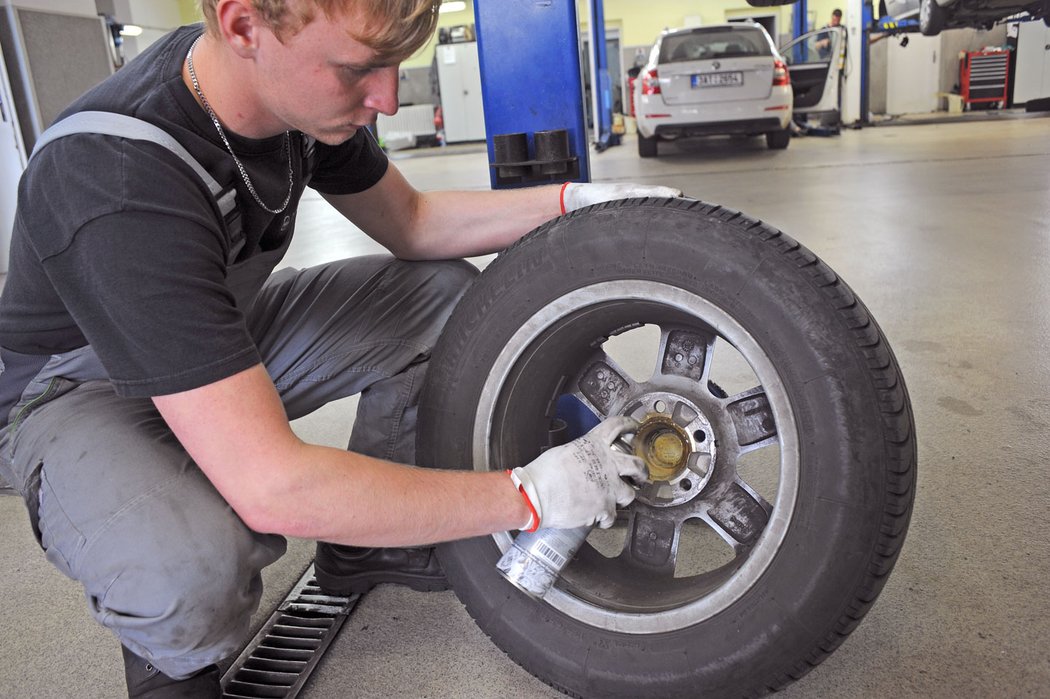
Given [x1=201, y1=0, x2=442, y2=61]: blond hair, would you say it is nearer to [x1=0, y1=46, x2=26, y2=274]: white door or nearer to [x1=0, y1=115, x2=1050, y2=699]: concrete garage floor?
[x1=0, y1=115, x2=1050, y2=699]: concrete garage floor

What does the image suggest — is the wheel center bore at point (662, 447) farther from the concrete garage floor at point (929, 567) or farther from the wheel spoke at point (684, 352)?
the concrete garage floor at point (929, 567)

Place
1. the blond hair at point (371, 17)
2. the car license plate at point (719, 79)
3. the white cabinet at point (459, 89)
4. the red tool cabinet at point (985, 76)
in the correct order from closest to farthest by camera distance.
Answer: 1. the blond hair at point (371, 17)
2. the car license plate at point (719, 79)
3. the red tool cabinet at point (985, 76)
4. the white cabinet at point (459, 89)

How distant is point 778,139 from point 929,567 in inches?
291

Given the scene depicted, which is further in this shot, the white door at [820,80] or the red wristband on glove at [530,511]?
the white door at [820,80]

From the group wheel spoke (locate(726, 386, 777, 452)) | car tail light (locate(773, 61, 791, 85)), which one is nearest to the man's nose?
wheel spoke (locate(726, 386, 777, 452))

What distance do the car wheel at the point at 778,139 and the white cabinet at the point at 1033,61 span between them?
443 cm

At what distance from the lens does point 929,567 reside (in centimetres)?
134

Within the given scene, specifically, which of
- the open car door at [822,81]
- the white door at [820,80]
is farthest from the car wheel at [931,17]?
the white door at [820,80]

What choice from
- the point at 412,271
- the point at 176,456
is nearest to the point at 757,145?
the point at 412,271

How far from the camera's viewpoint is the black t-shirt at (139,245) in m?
0.89

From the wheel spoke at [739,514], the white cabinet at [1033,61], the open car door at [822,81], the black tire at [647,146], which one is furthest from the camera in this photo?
the white cabinet at [1033,61]

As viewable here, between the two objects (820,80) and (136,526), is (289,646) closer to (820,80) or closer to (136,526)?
(136,526)

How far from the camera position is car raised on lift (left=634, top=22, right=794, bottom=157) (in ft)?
23.6

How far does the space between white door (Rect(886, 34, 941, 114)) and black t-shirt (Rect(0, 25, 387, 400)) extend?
42.6 feet
